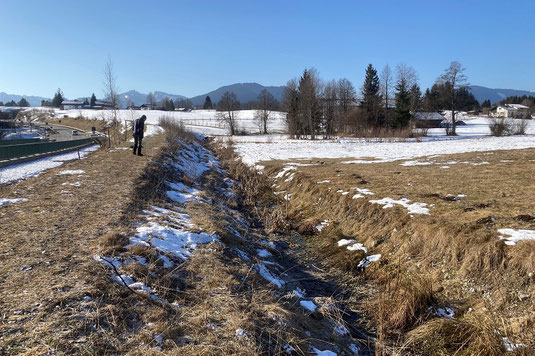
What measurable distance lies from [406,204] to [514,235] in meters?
2.82

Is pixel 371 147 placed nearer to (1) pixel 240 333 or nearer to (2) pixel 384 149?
(2) pixel 384 149

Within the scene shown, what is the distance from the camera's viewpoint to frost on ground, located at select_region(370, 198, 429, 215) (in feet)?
24.6

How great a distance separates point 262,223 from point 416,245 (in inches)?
201

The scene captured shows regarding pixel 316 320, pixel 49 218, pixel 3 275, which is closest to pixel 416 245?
pixel 316 320

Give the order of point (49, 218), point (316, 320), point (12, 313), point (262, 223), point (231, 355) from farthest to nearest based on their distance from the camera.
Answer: point (262, 223), point (49, 218), point (316, 320), point (12, 313), point (231, 355)

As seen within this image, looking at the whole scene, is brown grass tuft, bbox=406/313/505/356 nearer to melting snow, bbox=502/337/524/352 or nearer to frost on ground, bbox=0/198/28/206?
melting snow, bbox=502/337/524/352

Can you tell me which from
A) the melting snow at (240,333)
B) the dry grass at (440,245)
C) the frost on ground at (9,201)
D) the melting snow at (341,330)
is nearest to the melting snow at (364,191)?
the dry grass at (440,245)

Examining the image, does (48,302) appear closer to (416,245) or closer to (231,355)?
(231,355)

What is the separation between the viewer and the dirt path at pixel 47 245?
3.42m

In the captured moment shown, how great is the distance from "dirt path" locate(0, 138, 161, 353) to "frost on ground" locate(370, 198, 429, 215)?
690 centimetres

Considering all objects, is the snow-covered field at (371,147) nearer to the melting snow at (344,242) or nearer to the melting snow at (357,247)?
the melting snow at (344,242)

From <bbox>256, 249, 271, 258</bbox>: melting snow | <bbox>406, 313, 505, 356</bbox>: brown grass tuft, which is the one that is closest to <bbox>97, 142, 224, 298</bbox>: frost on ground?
<bbox>256, 249, 271, 258</bbox>: melting snow

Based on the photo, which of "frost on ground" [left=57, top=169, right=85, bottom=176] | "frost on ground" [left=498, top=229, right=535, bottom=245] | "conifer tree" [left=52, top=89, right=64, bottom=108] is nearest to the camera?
"frost on ground" [left=498, top=229, right=535, bottom=245]

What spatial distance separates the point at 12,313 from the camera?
3.56 m
